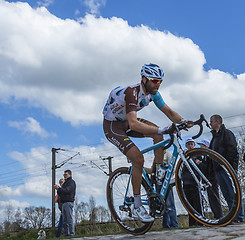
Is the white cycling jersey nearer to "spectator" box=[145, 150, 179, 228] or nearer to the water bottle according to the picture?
the water bottle

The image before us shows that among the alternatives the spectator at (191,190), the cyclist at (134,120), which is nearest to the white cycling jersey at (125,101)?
the cyclist at (134,120)

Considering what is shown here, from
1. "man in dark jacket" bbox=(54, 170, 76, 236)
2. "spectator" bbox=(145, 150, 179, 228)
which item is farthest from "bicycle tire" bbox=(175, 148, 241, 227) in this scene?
"man in dark jacket" bbox=(54, 170, 76, 236)

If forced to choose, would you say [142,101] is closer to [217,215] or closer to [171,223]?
[217,215]

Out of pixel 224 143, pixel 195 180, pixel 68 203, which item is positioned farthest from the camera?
pixel 68 203

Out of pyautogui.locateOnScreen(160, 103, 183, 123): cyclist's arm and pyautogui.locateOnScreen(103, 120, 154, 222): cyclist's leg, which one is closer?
pyautogui.locateOnScreen(103, 120, 154, 222): cyclist's leg

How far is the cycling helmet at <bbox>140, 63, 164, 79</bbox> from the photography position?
463 centimetres

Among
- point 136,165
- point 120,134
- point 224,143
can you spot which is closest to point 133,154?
point 136,165

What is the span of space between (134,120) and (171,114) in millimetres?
924

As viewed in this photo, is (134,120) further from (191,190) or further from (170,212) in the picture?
(170,212)

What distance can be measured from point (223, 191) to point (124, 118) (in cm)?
175

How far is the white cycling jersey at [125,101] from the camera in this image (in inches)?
180

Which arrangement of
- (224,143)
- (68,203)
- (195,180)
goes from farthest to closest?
(68,203)
(224,143)
(195,180)

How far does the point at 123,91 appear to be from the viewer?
473 centimetres

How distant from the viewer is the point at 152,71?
15.2 feet
